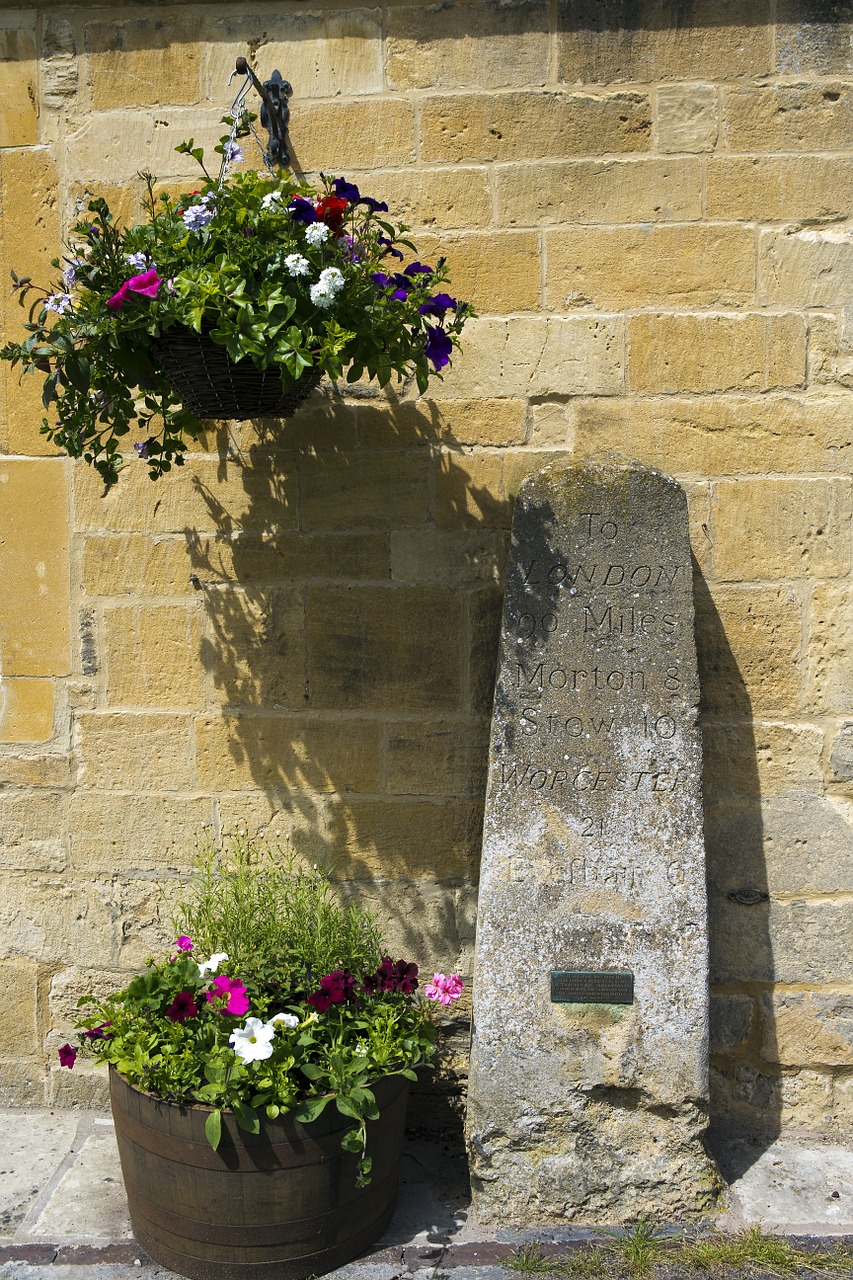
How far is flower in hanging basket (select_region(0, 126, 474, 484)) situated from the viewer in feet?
7.64

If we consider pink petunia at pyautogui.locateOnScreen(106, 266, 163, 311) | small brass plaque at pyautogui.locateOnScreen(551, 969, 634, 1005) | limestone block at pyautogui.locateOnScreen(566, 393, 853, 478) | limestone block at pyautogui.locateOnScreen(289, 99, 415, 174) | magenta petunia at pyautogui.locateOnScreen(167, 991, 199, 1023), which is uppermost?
limestone block at pyautogui.locateOnScreen(289, 99, 415, 174)

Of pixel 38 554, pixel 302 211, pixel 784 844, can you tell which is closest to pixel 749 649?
pixel 784 844

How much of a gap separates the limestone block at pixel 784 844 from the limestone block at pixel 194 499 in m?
1.53

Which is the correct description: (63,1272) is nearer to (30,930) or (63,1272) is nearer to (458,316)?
(30,930)

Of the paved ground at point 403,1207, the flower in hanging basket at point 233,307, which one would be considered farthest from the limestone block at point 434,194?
the paved ground at point 403,1207

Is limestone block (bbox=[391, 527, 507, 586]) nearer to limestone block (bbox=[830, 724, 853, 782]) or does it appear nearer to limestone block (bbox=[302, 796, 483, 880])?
limestone block (bbox=[302, 796, 483, 880])

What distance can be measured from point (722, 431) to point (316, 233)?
4.24 feet

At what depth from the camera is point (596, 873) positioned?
8.72 feet

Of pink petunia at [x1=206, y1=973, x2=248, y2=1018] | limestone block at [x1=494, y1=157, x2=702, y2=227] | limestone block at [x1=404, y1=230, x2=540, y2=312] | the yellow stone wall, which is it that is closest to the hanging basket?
the yellow stone wall

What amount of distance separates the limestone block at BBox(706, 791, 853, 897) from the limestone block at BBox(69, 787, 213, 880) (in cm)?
149

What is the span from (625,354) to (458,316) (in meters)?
0.62

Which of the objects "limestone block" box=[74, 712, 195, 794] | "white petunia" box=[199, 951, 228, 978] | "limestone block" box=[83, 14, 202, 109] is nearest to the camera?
"white petunia" box=[199, 951, 228, 978]

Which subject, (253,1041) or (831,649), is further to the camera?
(831,649)

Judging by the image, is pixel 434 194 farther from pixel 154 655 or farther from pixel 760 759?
pixel 760 759
